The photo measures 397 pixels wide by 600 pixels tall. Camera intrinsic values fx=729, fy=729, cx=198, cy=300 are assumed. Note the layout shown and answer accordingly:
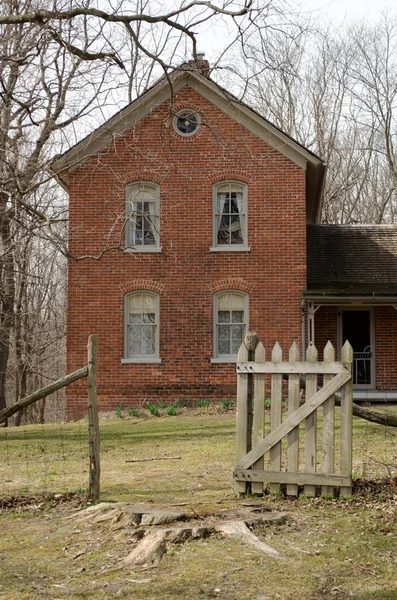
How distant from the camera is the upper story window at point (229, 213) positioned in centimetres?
1939

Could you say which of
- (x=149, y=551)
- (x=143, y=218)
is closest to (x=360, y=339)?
(x=143, y=218)

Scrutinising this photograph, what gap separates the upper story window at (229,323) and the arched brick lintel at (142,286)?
5.04ft

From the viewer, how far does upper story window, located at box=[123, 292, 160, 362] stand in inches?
761

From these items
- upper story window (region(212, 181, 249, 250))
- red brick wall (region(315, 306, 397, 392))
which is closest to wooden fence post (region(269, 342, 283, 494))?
upper story window (region(212, 181, 249, 250))

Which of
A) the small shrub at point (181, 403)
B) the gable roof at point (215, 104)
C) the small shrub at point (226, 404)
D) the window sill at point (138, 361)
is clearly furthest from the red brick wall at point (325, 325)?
the window sill at point (138, 361)

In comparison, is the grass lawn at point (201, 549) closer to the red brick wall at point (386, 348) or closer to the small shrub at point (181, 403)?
the small shrub at point (181, 403)

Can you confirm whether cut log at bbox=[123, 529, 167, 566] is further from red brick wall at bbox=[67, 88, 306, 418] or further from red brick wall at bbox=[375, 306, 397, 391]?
red brick wall at bbox=[375, 306, 397, 391]

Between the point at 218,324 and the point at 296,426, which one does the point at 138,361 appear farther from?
the point at 296,426

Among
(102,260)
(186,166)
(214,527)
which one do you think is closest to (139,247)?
(102,260)

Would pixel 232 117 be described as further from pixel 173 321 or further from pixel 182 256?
pixel 173 321

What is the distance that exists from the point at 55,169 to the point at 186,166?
3483mm

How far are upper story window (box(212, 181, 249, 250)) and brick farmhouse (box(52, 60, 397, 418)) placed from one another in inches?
1.1

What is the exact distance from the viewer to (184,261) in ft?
63.3

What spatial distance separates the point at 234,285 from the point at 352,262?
3.91m
